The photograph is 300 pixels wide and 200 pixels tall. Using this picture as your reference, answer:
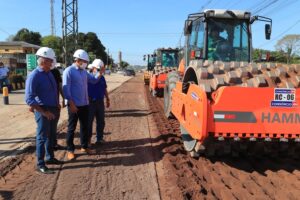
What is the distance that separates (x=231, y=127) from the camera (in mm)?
5477

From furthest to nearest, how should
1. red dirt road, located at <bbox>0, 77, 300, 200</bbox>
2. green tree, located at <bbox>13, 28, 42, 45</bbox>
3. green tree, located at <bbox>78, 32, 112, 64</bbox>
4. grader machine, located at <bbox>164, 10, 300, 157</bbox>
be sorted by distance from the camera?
green tree, located at <bbox>13, 28, 42, 45</bbox> < green tree, located at <bbox>78, 32, 112, 64</bbox> < grader machine, located at <bbox>164, 10, 300, 157</bbox> < red dirt road, located at <bbox>0, 77, 300, 200</bbox>

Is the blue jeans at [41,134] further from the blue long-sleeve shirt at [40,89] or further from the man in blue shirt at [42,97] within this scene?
the blue long-sleeve shirt at [40,89]

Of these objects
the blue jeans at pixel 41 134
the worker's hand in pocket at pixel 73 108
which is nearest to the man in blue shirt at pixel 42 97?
the blue jeans at pixel 41 134

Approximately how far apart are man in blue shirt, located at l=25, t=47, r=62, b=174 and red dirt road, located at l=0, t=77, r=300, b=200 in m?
0.44

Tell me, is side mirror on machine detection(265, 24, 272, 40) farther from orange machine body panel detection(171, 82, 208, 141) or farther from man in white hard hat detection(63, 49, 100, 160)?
man in white hard hat detection(63, 49, 100, 160)

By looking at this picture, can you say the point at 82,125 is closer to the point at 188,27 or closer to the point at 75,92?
the point at 75,92

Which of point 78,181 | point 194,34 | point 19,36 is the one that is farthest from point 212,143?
point 19,36

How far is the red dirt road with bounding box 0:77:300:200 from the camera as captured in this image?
5.16 meters

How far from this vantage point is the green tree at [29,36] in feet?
306

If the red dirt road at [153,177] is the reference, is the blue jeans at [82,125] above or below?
above

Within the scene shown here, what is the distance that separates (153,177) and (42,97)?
2094 millimetres

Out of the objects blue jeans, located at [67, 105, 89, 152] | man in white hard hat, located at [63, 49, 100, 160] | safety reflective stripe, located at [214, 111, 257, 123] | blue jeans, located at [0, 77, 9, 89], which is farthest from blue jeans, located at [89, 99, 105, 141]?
blue jeans, located at [0, 77, 9, 89]

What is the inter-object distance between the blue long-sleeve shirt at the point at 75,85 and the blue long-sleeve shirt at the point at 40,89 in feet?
1.25

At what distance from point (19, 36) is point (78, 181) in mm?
95150
